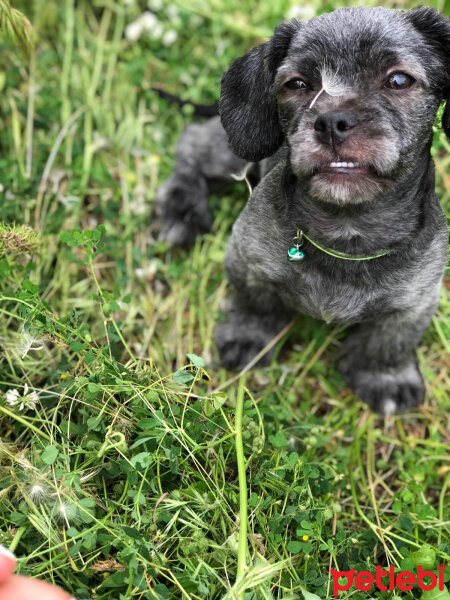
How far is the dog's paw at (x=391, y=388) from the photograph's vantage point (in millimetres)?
3543

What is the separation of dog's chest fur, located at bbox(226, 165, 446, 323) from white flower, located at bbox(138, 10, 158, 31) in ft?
7.25

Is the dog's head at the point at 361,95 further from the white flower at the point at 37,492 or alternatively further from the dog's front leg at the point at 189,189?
Answer: the white flower at the point at 37,492

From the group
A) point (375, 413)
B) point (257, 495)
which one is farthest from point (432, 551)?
point (375, 413)

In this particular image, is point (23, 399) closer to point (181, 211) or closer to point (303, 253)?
point (303, 253)

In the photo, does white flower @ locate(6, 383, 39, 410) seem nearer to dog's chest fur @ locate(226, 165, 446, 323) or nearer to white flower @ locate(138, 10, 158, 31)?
dog's chest fur @ locate(226, 165, 446, 323)

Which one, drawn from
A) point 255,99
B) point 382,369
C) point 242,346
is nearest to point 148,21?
point 255,99

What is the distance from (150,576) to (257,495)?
53 centimetres

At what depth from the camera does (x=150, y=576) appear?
2355mm

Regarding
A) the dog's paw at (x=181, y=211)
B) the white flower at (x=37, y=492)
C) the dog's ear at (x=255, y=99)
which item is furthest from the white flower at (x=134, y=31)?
the white flower at (x=37, y=492)

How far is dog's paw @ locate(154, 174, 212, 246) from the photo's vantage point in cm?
402

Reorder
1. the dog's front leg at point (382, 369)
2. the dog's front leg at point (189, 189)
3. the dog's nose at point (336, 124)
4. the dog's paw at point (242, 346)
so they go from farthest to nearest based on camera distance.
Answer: the dog's front leg at point (189, 189)
the dog's paw at point (242, 346)
the dog's front leg at point (382, 369)
the dog's nose at point (336, 124)

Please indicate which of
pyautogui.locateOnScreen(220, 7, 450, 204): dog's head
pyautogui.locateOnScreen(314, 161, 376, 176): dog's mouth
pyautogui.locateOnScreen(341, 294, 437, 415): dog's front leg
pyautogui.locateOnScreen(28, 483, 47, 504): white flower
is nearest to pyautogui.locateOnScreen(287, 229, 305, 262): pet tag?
pyautogui.locateOnScreen(220, 7, 450, 204): dog's head

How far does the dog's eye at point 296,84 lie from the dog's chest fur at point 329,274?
41 cm

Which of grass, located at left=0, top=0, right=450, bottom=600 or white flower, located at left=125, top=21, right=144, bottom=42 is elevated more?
white flower, located at left=125, top=21, right=144, bottom=42
